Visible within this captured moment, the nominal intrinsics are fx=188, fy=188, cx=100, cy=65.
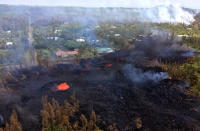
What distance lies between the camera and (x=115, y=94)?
19.4 meters

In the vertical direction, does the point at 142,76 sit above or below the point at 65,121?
above

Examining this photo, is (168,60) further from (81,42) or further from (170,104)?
(81,42)

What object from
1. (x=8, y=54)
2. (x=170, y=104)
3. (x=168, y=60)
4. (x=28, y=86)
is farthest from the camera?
(x=8, y=54)

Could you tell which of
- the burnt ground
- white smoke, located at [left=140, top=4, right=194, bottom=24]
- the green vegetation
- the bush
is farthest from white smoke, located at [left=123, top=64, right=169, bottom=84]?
white smoke, located at [left=140, top=4, right=194, bottom=24]

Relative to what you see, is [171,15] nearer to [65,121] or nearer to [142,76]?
[142,76]

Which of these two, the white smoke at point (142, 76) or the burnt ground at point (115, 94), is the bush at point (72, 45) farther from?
the white smoke at point (142, 76)

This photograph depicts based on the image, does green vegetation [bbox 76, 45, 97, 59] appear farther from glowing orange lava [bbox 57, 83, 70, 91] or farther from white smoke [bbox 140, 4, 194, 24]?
white smoke [bbox 140, 4, 194, 24]

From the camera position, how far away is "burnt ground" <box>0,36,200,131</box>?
620 inches

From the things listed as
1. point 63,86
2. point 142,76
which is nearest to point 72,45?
point 63,86

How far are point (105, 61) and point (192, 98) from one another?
14.2 metres

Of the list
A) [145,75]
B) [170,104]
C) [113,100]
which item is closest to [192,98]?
[170,104]

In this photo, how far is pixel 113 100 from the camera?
1844 centimetres

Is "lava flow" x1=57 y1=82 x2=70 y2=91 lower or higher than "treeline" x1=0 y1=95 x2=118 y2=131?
higher

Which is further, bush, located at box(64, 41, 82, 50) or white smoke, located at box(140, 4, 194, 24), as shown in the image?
white smoke, located at box(140, 4, 194, 24)
